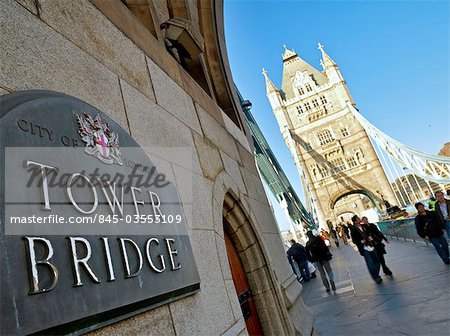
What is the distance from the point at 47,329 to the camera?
97 centimetres

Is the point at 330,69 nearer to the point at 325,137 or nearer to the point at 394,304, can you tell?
the point at 325,137

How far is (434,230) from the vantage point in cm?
591

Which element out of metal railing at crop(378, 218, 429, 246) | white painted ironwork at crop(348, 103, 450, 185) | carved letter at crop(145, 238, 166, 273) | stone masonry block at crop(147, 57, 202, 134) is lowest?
metal railing at crop(378, 218, 429, 246)

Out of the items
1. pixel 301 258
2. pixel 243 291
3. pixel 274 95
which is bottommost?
pixel 301 258

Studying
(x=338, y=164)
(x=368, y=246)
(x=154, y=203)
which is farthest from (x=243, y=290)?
(x=338, y=164)

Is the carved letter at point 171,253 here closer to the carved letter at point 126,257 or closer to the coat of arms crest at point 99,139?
the carved letter at point 126,257

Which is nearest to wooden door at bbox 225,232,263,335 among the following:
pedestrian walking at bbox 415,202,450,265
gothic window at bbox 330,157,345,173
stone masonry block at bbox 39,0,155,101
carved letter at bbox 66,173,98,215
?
stone masonry block at bbox 39,0,155,101

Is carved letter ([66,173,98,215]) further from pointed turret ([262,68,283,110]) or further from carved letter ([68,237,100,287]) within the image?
pointed turret ([262,68,283,110])

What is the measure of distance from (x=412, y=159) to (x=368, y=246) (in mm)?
33015

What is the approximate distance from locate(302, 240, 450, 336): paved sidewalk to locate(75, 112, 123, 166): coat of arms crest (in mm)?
3107

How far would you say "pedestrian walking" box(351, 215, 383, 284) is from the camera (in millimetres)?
6004

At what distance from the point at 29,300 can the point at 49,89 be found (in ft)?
3.02

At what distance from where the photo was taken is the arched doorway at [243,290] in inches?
119

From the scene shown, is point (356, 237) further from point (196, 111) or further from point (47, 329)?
point (47, 329)
